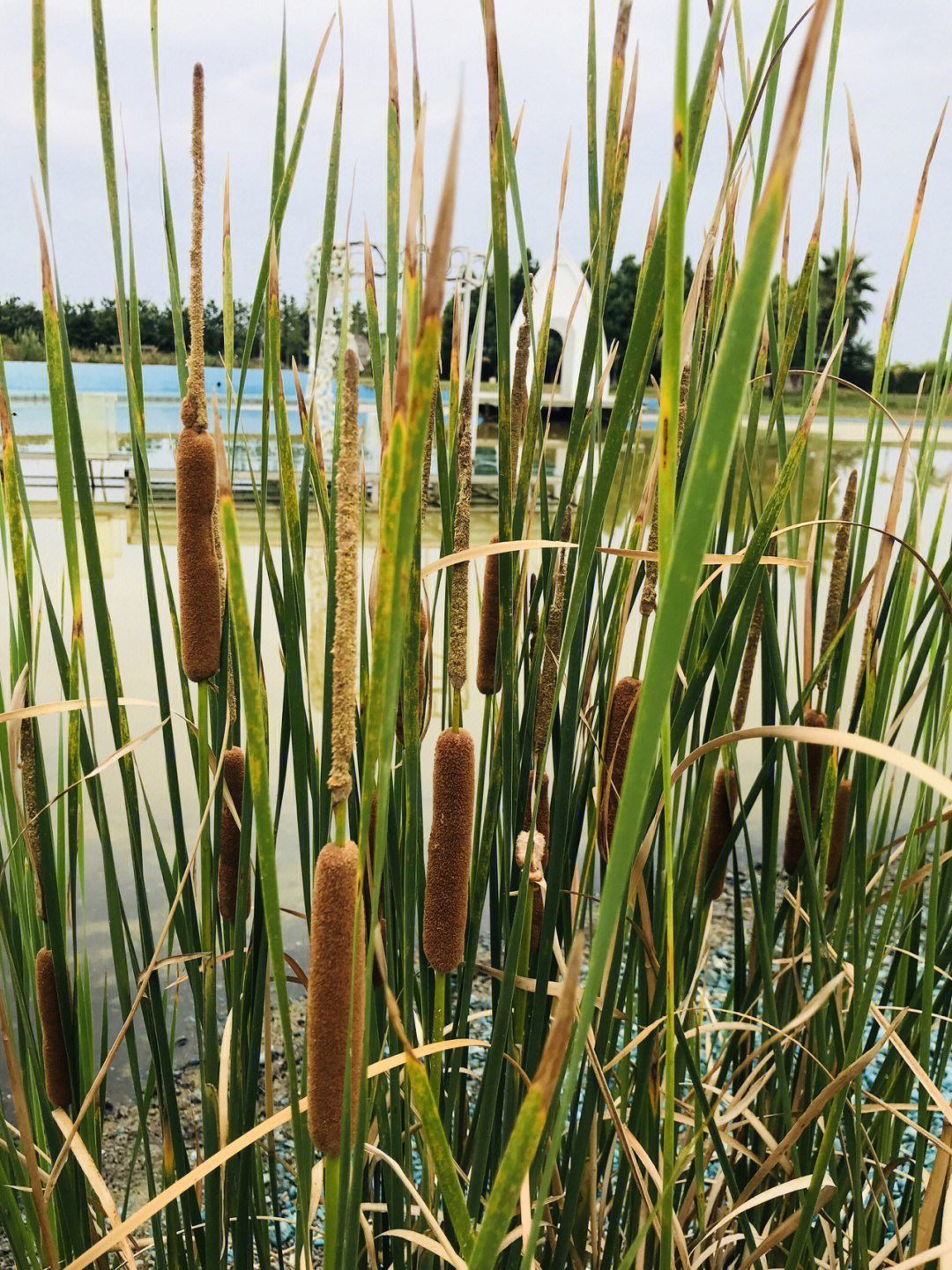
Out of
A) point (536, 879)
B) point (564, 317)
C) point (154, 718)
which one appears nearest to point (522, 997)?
point (536, 879)

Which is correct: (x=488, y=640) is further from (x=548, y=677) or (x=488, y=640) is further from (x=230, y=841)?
(x=230, y=841)

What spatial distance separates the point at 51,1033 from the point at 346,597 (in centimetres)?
45

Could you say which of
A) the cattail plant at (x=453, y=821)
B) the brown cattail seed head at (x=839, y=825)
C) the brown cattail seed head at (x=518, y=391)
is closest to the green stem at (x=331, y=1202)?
the cattail plant at (x=453, y=821)

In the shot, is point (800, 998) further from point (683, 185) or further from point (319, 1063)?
point (683, 185)

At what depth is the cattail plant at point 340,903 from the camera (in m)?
0.24

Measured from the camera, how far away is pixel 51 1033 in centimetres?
55

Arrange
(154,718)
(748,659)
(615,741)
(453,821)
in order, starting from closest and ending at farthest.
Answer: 1. (453,821)
2. (615,741)
3. (748,659)
4. (154,718)

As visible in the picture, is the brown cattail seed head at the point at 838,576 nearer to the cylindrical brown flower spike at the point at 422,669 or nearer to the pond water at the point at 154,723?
the pond water at the point at 154,723

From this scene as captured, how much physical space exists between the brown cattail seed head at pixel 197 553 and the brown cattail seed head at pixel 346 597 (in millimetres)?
204

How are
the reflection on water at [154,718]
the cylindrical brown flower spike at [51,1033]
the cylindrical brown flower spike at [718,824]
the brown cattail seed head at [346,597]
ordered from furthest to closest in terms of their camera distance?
the reflection on water at [154,718]
the cylindrical brown flower spike at [718,824]
the cylindrical brown flower spike at [51,1033]
the brown cattail seed head at [346,597]

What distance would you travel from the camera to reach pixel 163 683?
0.53 m

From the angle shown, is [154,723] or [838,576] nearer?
[838,576]

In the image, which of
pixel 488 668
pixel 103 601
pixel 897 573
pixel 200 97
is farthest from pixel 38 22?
pixel 897 573

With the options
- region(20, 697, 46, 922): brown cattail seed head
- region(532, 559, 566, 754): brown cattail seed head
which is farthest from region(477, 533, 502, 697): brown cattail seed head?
region(20, 697, 46, 922): brown cattail seed head
